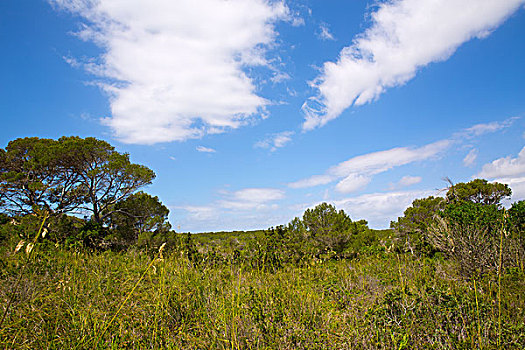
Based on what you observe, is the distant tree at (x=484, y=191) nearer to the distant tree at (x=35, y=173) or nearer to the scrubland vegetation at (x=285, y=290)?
the scrubland vegetation at (x=285, y=290)

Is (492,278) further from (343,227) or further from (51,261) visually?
(51,261)

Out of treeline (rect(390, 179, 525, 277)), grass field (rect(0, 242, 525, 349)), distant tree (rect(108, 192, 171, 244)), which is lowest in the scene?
grass field (rect(0, 242, 525, 349))

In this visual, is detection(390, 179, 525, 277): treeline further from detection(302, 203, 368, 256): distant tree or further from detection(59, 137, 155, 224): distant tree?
detection(59, 137, 155, 224): distant tree

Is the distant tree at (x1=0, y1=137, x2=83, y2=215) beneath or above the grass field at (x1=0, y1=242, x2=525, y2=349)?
above

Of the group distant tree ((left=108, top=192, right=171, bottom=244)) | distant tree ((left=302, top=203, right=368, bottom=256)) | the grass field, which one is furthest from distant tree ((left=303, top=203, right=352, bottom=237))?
distant tree ((left=108, top=192, right=171, bottom=244))

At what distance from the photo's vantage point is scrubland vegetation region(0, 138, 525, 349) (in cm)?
263

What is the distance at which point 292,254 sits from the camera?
7.24 metres

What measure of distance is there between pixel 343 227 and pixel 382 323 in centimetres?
621

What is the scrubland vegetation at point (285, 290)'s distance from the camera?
2627 millimetres

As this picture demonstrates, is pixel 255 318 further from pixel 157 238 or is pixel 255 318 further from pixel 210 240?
pixel 210 240

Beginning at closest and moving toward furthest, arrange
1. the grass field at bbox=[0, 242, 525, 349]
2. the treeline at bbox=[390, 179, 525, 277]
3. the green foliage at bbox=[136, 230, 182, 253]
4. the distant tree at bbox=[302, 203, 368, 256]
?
the grass field at bbox=[0, 242, 525, 349]
the treeline at bbox=[390, 179, 525, 277]
the distant tree at bbox=[302, 203, 368, 256]
the green foliage at bbox=[136, 230, 182, 253]

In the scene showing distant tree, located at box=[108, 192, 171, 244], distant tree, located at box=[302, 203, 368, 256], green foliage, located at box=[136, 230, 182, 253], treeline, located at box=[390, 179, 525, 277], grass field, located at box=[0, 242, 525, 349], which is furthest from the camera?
distant tree, located at box=[108, 192, 171, 244]

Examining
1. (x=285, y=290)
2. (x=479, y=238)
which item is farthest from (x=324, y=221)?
(x=285, y=290)

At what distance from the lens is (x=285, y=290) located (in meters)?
4.15
